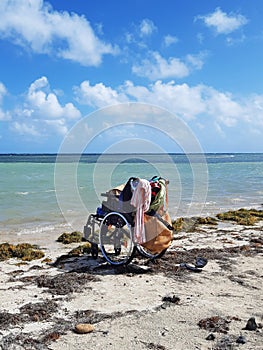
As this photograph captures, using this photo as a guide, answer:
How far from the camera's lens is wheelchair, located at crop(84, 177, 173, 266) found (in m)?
7.28

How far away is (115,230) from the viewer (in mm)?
8023

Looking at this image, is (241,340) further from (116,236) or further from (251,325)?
(116,236)

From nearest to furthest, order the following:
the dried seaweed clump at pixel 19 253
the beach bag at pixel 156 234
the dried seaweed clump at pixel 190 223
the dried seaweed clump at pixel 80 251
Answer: the beach bag at pixel 156 234 → the dried seaweed clump at pixel 19 253 → the dried seaweed clump at pixel 80 251 → the dried seaweed clump at pixel 190 223

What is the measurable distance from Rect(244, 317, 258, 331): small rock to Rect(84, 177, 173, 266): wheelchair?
2.81 metres

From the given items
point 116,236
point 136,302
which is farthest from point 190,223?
point 136,302

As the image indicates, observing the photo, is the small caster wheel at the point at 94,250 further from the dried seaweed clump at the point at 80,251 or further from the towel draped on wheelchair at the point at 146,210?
the towel draped on wheelchair at the point at 146,210

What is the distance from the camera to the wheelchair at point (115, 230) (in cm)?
728

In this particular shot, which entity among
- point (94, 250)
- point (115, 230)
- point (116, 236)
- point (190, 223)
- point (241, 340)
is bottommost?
point (190, 223)

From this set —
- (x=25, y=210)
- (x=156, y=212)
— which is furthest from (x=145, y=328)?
(x=25, y=210)

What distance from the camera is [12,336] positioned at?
4.49 m

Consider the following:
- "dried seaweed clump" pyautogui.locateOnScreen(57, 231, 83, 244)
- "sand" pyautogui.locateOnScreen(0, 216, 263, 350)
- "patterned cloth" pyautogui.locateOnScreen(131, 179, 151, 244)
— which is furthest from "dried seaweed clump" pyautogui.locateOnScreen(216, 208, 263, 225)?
"patterned cloth" pyautogui.locateOnScreen(131, 179, 151, 244)

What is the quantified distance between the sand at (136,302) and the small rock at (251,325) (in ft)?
0.18

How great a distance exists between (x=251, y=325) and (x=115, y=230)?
3.90 meters

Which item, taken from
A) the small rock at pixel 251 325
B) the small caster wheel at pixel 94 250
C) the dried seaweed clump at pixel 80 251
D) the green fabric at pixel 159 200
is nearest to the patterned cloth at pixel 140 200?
the green fabric at pixel 159 200
